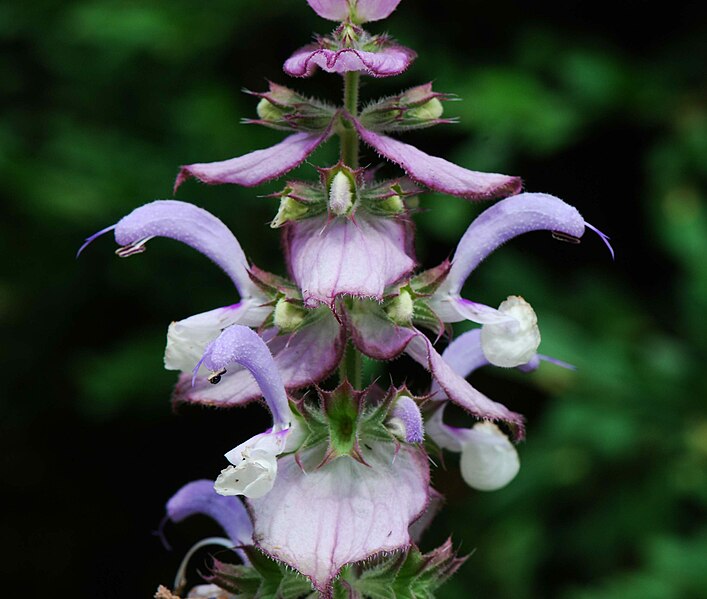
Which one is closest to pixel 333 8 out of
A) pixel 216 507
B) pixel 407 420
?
pixel 407 420

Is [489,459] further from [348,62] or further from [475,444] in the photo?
[348,62]

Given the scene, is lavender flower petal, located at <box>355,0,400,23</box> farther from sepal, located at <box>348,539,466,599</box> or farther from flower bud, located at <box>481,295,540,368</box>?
sepal, located at <box>348,539,466,599</box>

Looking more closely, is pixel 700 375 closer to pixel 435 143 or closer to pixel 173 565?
pixel 435 143

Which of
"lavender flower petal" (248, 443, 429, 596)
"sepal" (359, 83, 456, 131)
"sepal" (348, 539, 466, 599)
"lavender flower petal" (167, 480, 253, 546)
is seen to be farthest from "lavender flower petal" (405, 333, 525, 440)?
"lavender flower petal" (167, 480, 253, 546)

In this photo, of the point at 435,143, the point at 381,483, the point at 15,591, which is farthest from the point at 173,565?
the point at 381,483

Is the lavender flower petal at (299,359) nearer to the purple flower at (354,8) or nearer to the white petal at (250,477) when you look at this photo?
the white petal at (250,477)

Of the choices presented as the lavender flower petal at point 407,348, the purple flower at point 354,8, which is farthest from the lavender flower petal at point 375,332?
the purple flower at point 354,8
